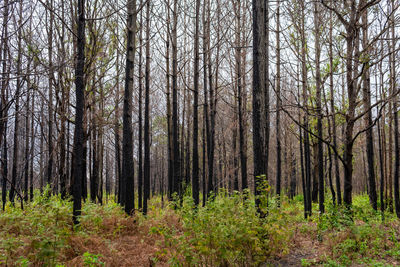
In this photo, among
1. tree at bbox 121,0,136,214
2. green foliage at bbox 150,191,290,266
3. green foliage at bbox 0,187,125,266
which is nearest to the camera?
green foliage at bbox 0,187,125,266

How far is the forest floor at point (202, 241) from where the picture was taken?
3.79 metres

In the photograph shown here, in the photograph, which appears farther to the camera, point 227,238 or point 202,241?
point 227,238

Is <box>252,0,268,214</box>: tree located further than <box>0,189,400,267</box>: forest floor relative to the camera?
Yes

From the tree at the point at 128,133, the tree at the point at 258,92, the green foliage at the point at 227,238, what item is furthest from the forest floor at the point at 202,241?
the tree at the point at 258,92

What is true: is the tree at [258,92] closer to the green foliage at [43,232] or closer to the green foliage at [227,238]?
the green foliage at [227,238]

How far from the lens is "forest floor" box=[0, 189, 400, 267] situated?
3785 millimetres

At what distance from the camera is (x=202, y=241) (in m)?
3.72

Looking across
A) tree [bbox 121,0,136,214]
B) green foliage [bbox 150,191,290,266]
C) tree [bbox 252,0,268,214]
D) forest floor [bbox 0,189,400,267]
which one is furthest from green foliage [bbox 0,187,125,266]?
tree [bbox 252,0,268,214]

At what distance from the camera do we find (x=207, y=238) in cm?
383

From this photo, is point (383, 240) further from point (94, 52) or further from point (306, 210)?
point (94, 52)

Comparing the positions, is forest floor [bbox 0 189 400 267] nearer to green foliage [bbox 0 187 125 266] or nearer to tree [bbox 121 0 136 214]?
green foliage [bbox 0 187 125 266]

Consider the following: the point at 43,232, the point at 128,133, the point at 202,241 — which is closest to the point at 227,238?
the point at 202,241

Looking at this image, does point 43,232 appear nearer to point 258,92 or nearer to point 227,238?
point 227,238

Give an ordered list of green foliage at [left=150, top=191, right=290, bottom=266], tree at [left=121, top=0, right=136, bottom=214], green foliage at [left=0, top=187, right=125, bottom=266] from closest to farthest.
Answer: green foliage at [left=0, top=187, right=125, bottom=266] → green foliage at [left=150, top=191, right=290, bottom=266] → tree at [left=121, top=0, right=136, bottom=214]
